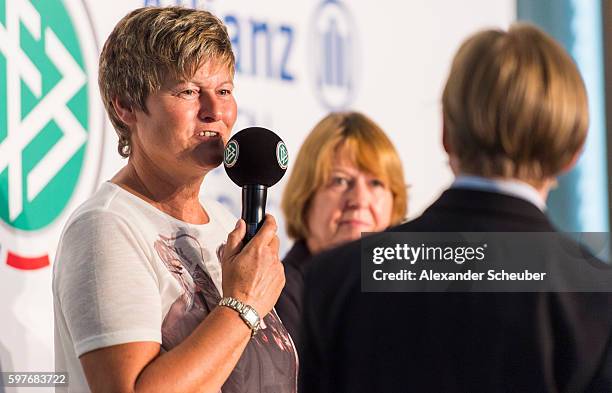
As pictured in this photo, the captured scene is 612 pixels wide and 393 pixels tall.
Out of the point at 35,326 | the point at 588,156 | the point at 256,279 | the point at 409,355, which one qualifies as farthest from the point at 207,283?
the point at 588,156

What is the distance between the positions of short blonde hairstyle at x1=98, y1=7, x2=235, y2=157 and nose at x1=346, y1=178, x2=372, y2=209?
1080 mm

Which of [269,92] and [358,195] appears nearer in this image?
[269,92]

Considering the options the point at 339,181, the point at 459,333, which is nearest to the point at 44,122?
the point at 339,181

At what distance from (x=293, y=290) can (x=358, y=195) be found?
40 cm

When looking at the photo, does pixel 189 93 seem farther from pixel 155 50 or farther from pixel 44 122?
pixel 44 122

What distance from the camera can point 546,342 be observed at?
1289mm

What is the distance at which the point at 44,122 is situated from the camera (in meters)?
2.05

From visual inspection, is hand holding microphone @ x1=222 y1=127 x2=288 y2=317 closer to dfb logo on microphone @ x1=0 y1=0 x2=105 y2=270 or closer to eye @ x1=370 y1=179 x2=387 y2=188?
dfb logo on microphone @ x1=0 y1=0 x2=105 y2=270

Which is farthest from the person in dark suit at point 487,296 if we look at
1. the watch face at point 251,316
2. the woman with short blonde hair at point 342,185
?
the woman with short blonde hair at point 342,185

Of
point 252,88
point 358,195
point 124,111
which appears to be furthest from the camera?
point 358,195

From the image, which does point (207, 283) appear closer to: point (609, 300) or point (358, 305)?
point (358, 305)

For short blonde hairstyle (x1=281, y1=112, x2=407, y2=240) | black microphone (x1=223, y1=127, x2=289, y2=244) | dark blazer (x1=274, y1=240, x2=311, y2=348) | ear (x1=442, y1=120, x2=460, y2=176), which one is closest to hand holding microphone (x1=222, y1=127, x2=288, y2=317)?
black microphone (x1=223, y1=127, x2=289, y2=244)

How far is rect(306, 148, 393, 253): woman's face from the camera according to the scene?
266 centimetres

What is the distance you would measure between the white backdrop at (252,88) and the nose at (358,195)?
0.63 ft
